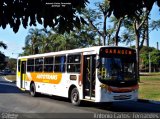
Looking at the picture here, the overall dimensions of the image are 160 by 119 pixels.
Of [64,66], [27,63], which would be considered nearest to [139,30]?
[27,63]

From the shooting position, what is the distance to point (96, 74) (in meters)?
18.2

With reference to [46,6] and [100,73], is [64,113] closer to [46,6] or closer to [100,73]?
[100,73]

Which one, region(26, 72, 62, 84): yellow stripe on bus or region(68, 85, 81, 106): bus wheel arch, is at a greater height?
region(26, 72, 62, 84): yellow stripe on bus

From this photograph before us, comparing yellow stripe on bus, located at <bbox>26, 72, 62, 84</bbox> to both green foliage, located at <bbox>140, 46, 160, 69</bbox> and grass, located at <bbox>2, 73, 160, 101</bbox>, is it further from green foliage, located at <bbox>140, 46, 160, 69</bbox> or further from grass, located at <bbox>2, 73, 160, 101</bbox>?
green foliage, located at <bbox>140, 46, 160, 69</bbox>

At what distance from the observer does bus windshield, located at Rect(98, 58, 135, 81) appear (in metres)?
18.0

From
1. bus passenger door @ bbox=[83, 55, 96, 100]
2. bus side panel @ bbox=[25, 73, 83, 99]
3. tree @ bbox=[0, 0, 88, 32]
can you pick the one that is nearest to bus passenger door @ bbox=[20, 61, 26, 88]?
bus side panel @ bbox=[25, 73, 83, 99]

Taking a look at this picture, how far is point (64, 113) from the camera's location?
16.3 metres

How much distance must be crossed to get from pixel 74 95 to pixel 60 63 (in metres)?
2.94

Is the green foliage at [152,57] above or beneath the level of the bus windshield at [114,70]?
above

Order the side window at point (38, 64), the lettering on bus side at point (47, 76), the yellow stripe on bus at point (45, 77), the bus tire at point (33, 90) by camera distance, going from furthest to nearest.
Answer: the bus tire at point (33, 90)
the side window at point (38, 64)
the lettering on bus side at point (47, 76)
the yellow stripe on bus at point (45, 77)

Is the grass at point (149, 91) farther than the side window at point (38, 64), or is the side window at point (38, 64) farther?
the side window at point (38, 64)

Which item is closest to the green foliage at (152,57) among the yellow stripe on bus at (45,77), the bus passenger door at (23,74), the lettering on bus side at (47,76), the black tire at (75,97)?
the bus passenger door at (23,74)

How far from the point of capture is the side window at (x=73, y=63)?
66.4 ft

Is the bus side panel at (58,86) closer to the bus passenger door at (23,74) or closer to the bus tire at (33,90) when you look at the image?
the bus tire at (33,90)
